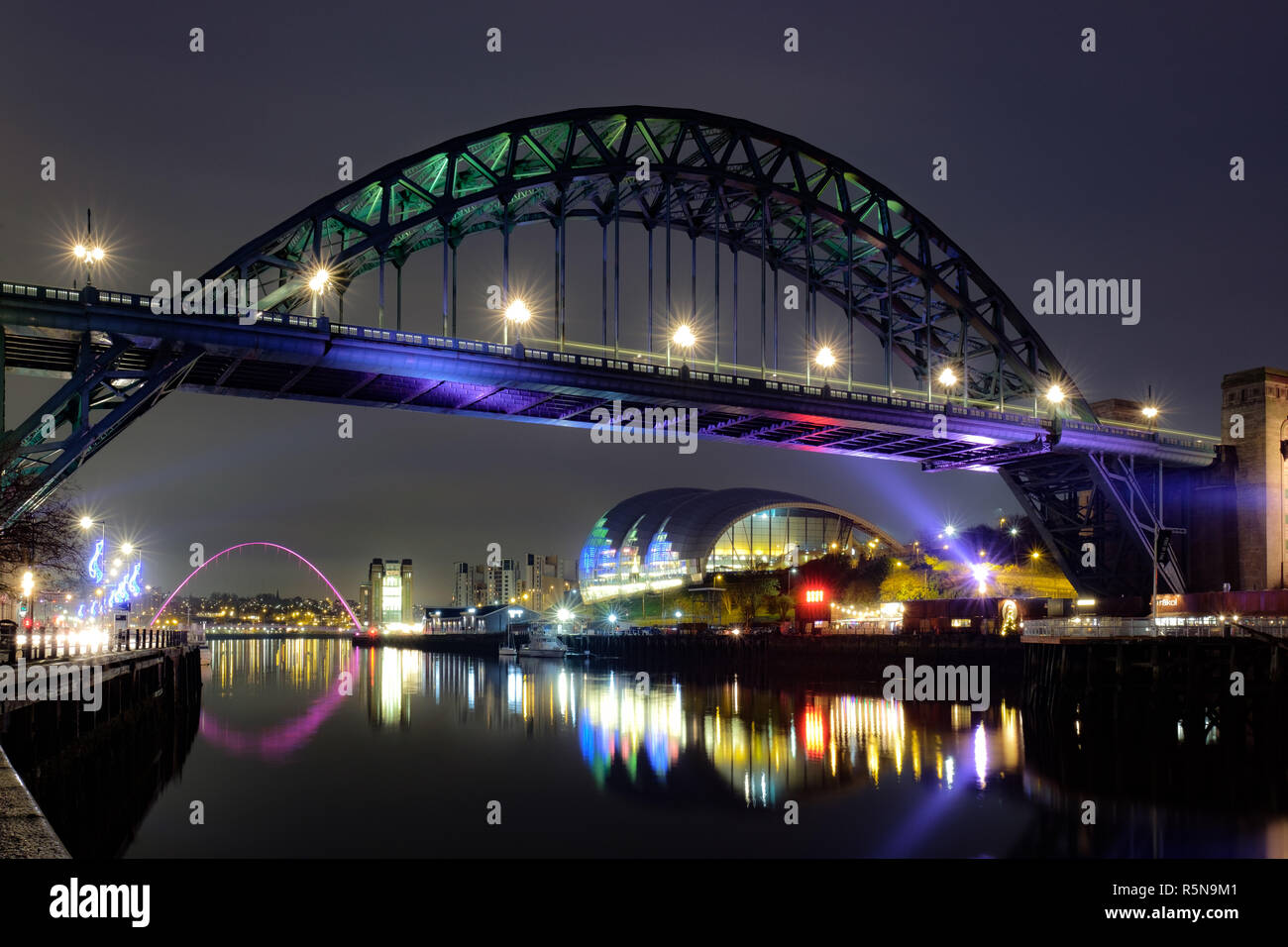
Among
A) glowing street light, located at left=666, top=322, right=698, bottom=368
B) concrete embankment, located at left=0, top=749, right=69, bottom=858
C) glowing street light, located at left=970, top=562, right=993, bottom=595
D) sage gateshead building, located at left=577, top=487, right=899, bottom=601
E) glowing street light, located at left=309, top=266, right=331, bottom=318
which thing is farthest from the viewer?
sage gateshead building, located at left=577, top=487, right=899, bottom=601

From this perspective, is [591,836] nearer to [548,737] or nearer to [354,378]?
[548,737]

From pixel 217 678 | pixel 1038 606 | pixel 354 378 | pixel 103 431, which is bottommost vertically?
pixel 217 678

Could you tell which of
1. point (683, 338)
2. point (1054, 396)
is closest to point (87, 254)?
point (683, 338)

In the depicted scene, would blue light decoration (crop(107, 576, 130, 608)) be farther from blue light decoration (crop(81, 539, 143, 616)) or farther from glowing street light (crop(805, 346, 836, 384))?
glowing street light (crop(805, 346, 836, 384))

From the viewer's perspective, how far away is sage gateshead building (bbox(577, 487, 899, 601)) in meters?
145

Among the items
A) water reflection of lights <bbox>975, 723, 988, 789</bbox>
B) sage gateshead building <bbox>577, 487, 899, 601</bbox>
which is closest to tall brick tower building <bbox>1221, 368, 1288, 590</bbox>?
water reflection of lights <bbox>975, 723, 988, 789</bbox>

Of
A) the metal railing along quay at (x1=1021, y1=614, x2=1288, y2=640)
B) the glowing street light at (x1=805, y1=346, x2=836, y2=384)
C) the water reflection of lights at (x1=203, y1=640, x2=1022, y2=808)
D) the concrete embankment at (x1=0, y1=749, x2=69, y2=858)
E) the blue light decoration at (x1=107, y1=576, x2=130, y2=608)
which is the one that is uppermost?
the glowing street light at (x1=805, y1=346, x2=836, y2=384)

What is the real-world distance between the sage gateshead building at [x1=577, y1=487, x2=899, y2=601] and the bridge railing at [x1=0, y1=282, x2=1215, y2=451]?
2964 inches

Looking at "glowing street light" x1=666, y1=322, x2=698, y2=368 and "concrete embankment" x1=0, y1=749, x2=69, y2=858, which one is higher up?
"glowing street light" x1=666, y1=322, x2=698, y2=368

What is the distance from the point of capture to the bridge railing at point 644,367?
36531 millimetres

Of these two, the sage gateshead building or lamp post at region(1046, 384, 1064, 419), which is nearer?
lamp post at region(1046, 384, 1064, 419)
